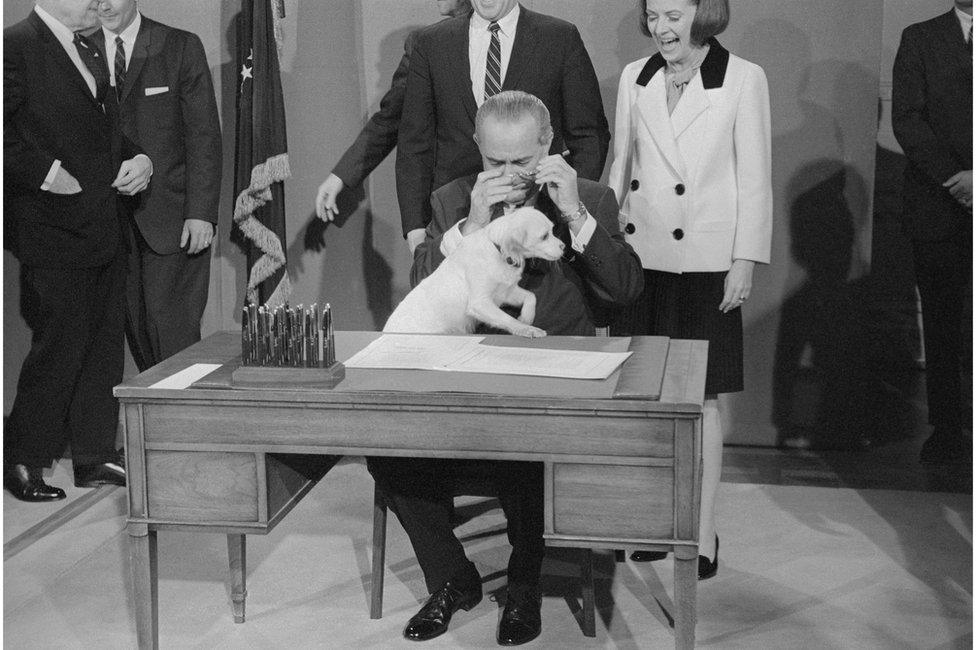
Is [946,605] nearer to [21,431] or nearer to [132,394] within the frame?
[132,394]

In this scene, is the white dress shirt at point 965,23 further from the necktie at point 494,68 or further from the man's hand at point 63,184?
the man's hand at point 63,184

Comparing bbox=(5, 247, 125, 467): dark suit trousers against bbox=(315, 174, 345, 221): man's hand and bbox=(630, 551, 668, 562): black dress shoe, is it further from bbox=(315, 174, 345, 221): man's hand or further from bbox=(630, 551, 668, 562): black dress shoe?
bbox=(630, 551, 668, 562): black dress shoe

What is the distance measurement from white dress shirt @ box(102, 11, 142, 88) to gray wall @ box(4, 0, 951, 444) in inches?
15.5

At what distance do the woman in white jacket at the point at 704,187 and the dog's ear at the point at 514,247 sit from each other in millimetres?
729

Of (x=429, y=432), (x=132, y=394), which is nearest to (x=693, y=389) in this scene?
(x=429, y=432)

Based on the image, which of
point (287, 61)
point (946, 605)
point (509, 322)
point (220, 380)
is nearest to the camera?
point (220, 380)

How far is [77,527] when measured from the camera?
4.00m

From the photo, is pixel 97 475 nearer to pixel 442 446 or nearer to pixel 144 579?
pixel 144 579

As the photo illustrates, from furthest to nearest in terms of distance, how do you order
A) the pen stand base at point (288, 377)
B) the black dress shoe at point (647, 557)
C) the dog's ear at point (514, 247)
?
the black dress shoe at point (647, 557)
the dog's ear at point (514, 247)
the pen stand base at point (288, 377)

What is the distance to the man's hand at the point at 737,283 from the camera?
3.51 m

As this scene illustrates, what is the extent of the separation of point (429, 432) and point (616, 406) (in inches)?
14.9

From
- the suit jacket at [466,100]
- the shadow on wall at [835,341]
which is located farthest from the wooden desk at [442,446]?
the shadow on wall at [835,341]

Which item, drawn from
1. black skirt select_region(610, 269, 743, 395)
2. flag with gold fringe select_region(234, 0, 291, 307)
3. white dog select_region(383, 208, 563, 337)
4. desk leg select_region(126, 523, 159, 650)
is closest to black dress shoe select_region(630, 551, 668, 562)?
black skirt select_region(610, 269, 743, 395)

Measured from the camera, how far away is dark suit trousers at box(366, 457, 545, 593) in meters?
2.98
